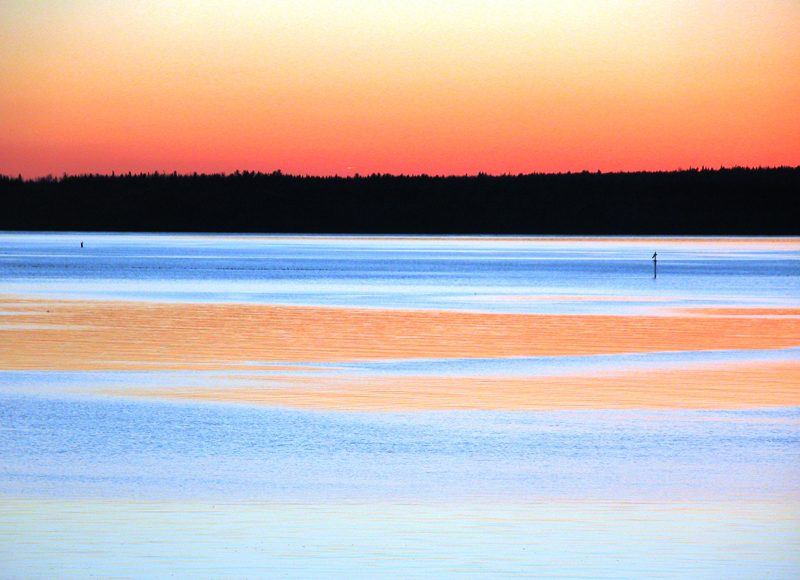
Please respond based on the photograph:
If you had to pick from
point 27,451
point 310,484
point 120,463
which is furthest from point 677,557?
point 27,451

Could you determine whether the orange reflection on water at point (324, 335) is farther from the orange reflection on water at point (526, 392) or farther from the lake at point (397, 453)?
the orange reflection on water at point (526, 392)

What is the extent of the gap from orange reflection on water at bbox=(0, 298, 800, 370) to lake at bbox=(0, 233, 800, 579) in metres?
0.15

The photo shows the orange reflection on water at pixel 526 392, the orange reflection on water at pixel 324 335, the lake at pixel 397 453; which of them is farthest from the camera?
the orange reflection on water at pixel 324 335

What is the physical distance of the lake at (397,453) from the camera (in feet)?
25.5

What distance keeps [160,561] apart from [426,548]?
5.77 ft

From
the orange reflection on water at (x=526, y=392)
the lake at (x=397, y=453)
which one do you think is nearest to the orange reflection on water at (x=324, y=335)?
the lake at (x=397, y=453)

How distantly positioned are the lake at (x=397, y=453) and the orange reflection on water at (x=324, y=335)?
0.48ft

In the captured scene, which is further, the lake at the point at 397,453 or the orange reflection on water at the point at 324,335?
the orange reflection on water at the point at 324,335

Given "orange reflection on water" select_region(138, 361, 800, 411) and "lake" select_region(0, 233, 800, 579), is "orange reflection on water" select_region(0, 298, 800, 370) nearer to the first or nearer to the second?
"lake" select_region(0, 233, 800, 579)

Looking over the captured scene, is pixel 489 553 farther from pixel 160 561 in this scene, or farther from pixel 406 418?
pixel 406 418

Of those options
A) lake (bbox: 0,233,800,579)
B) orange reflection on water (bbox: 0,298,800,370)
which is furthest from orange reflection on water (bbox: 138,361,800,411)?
orange reflection on water (bbox: 0,298,800,370)

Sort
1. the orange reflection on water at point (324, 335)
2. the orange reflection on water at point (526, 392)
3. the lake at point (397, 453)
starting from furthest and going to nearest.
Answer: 1. the orange reflection on water at point (324, 335)
2. the orange reflection on water at point (526, 392)
3. the lake at point (397, 453)

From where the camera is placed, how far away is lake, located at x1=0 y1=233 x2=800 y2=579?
306 inches

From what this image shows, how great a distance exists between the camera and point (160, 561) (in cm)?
754
